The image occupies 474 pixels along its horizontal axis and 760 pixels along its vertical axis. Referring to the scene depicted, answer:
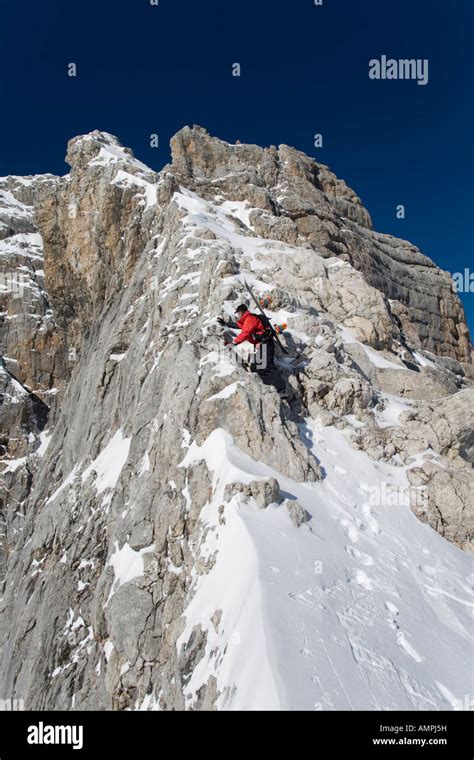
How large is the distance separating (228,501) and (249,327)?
5901 mm

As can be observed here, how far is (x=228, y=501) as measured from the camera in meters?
11.0

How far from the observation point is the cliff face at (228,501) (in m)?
8.46

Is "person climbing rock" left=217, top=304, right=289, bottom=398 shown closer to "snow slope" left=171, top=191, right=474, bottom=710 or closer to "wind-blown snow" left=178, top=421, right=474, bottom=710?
"snow slope" left=171, top=191, right=474, bottom=710

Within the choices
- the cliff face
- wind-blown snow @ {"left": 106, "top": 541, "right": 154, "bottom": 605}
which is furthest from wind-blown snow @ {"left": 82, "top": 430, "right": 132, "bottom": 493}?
wind-blown snow @ {"left": 106, "top": 541, "right": 154, "bottom": 605}

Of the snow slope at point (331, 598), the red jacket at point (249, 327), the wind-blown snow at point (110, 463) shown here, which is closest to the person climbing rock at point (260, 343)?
the red jacket at point (249, 327)

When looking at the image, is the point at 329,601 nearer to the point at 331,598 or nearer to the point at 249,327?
the point at 331,598

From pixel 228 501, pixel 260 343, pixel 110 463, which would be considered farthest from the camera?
pixel 110 463

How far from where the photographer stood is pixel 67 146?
42.5 metres

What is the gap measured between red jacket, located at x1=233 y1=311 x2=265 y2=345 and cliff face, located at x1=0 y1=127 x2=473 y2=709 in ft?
2.79

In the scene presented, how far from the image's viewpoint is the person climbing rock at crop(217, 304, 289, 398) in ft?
49.6

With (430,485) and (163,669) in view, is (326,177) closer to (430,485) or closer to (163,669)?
(430,485)

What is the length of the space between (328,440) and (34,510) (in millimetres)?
22102

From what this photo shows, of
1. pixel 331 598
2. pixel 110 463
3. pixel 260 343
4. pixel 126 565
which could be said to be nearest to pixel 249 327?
pixel 260 343
